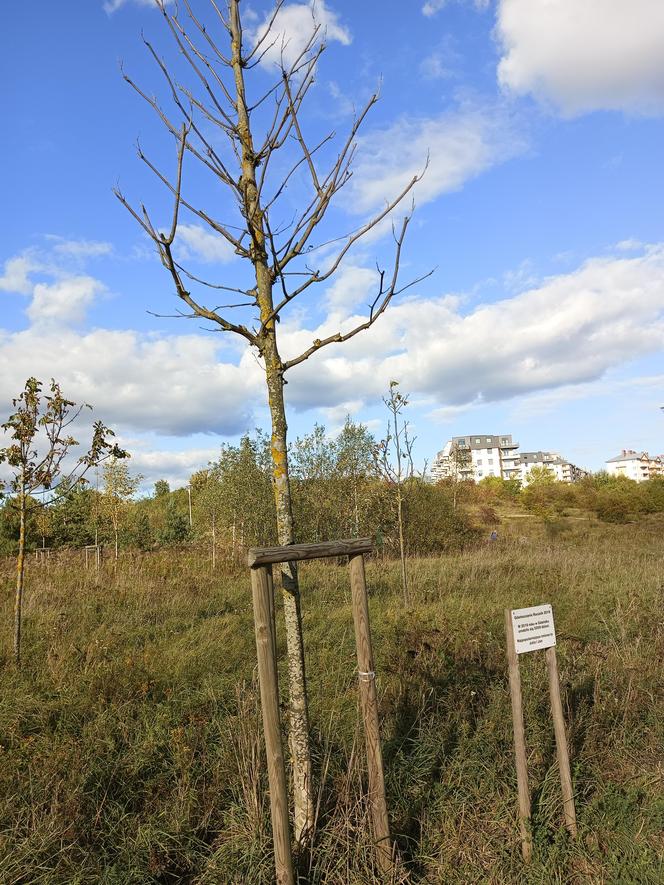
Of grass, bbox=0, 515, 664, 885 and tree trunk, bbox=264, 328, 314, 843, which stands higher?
tree trunk, bbox=264, 328, 314, 843

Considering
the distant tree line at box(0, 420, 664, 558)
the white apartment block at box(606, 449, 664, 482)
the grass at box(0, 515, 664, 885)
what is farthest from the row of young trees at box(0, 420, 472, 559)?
the white apartment block at box(606, 449, 664, 482)

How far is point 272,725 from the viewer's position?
2.77 m

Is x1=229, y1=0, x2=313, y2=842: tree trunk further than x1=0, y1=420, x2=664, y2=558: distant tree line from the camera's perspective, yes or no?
No

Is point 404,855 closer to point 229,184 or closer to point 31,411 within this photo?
point 229,184

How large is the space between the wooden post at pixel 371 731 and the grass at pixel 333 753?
123 millimetres

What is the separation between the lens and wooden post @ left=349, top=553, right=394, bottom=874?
9.80 ft

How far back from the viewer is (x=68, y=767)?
4070 millimetres

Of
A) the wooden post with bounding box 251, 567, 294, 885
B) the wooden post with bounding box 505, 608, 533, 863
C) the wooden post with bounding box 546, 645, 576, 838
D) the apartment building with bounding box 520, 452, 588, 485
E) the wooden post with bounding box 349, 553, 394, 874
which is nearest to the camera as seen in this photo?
the wooden post with bounding box 251, 567, 294, 885

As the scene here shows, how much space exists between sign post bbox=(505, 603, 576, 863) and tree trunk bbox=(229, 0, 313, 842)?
125 centimetres

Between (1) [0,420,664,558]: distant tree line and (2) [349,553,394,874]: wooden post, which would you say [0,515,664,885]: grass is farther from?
(1) [0,420,664,558]: distant tree line

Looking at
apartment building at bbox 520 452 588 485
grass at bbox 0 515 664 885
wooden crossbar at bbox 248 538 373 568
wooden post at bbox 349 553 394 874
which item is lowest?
grass at bbox 0 515 664 885

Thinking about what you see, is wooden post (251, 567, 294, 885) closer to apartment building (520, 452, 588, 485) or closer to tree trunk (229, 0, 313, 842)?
tree trunk (229, 0, 313, 842)

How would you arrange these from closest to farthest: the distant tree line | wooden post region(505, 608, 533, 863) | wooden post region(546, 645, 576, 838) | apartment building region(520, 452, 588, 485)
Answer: wooden post region(505, 608, 533, 863)
wooden post region(546, 645, 576, 838)
the distant tree line
apartment building region(520, 452, 588, 485)

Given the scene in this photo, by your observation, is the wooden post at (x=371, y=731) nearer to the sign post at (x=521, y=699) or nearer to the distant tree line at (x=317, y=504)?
the sign post at (x=521, y=699)
